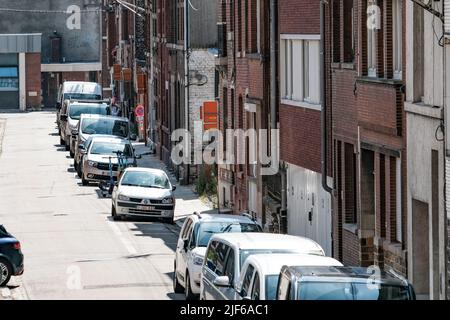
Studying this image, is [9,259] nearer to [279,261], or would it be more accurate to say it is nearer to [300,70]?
[279,261]

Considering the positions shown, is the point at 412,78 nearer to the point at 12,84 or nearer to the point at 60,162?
the point at 60,162

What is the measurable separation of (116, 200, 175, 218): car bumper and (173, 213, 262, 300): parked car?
1224 centimetres

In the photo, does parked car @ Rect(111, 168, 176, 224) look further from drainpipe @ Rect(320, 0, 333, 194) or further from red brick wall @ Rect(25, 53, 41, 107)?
red brick wall @ Rect(25, 53, 41, 107)

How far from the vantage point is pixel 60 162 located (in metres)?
57.2

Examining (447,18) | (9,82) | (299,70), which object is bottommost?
(9,82)

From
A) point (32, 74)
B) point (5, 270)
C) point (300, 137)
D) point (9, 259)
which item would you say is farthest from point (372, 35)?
point (32, 74)

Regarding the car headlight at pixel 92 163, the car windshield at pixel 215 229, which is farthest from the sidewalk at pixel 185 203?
the car windshield at pixel 215 229

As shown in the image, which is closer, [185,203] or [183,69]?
[185,203]

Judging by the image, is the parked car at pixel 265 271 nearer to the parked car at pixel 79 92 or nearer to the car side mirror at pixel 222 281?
the car side mirror at pixel 222 281

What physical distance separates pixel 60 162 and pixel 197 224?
33.1 metres

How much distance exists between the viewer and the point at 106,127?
177ft

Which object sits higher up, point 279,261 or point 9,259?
point 279,261

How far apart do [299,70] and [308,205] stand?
3.25m
